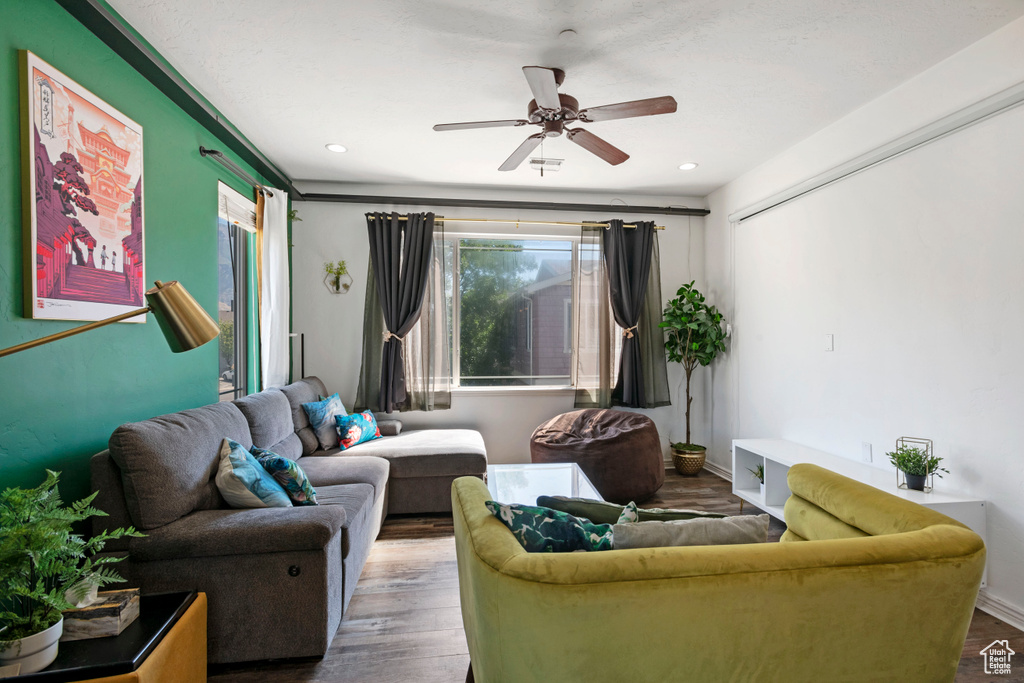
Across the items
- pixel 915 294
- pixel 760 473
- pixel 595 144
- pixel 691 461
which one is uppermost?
pixel 595 144

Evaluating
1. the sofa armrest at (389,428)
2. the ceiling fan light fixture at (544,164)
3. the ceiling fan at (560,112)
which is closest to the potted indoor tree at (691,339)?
the ceiling fan light fixture at (544,164)

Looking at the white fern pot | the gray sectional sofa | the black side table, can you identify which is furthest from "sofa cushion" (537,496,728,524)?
the white fern pot

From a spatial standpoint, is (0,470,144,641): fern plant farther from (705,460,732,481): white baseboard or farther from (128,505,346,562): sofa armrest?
(705,460,732,481): white baseboard

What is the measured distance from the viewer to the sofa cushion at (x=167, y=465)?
1866mm

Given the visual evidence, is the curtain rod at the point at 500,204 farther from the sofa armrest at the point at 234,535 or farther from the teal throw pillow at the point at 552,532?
the teal throw pillow at the point at 552,532

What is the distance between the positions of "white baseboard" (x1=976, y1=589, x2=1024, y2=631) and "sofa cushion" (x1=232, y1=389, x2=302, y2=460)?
3632 millimetres

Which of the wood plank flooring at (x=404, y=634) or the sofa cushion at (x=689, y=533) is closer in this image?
the sofa cushion at (x=689, y=533)

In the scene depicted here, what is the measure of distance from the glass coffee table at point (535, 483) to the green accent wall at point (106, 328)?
5.67 feet

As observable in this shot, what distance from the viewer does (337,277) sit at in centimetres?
452

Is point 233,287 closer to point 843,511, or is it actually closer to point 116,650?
point 116,650

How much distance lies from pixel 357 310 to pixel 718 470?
11.7ft

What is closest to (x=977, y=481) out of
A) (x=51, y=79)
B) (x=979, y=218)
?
(x=979, y=218)

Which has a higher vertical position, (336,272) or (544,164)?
(544,164)

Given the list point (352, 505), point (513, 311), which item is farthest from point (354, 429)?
point (513, 311)
